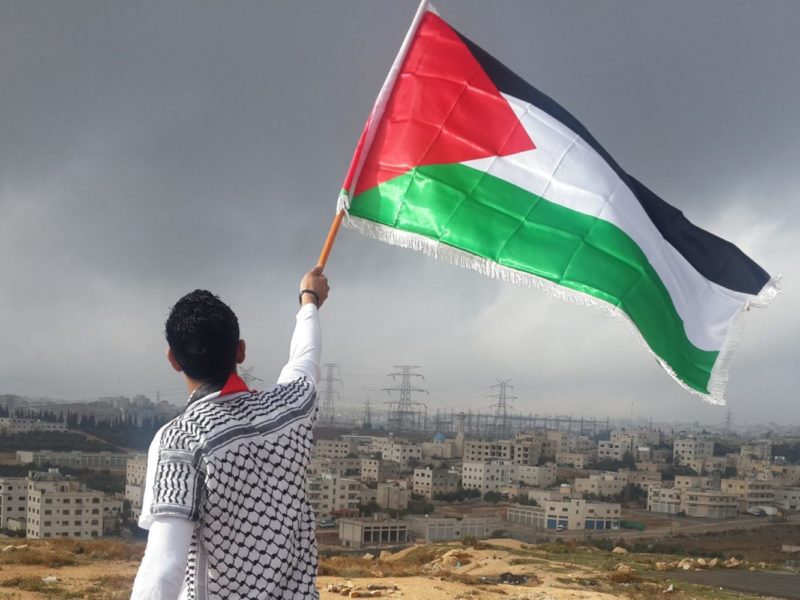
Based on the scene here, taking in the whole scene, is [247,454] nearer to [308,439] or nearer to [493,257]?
[308,439]

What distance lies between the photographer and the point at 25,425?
1561 inches

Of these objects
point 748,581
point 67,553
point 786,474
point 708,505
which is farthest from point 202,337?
point 786,474

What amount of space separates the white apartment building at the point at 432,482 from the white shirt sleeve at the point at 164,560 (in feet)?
138

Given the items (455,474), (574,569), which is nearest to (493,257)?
(574,569)

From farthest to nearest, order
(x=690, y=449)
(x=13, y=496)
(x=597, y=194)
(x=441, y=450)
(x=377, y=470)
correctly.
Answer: (x=690, y=449) → (x=441, y=450) → (x=377, y=470) → (x=13, y=496) → (x=597, y=194)

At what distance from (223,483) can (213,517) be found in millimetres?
52

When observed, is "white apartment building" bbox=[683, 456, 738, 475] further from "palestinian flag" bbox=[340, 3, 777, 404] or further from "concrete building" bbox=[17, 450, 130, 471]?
"palestinian flag" bbox=[340, 3, 777, 404]

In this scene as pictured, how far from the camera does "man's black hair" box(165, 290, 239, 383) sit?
1.42m

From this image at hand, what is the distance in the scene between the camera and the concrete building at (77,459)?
105 feet

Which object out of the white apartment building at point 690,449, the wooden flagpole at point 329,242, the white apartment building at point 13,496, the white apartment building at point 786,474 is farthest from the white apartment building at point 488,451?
the wooden flagpole at point 329,242

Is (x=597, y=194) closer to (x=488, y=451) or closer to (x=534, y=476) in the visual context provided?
(x=534, y=476)

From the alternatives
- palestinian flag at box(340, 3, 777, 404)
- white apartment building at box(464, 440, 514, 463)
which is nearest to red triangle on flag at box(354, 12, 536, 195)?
palestinian flag at box(340, 3, 777, 404)

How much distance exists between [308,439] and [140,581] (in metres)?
0.40

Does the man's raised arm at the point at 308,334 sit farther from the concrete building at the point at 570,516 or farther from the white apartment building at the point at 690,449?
the white apartment building at the point at 690,449
